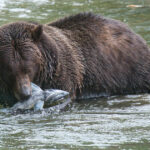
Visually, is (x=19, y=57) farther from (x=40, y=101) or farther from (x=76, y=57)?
(x=76, y=57)

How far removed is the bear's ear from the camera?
8.27 meters

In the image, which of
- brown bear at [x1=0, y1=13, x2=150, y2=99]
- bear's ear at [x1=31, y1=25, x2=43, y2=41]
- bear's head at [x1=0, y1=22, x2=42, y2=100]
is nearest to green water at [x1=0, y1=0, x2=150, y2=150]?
brown bear at [x1=0, y1=13, x2=150, y2=99]

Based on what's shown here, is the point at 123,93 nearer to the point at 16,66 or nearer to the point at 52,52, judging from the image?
the point at 52,52

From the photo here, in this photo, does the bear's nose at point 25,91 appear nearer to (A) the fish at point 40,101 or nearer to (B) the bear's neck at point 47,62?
(A) the fish at point 40,101

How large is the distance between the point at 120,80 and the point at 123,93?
0.95 feet

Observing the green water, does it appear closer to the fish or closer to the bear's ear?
the fish

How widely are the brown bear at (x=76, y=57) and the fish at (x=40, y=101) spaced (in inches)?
7.9

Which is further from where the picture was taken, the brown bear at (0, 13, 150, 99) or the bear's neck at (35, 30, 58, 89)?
the bear's neck at (35, 30, 58, 89)

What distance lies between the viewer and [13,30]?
823cm

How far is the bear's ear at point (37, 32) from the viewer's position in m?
8.27

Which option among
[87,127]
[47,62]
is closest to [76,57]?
[47,62]

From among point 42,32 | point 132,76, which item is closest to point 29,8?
point 132,76

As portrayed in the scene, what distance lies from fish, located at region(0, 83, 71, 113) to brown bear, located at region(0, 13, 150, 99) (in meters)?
0.20

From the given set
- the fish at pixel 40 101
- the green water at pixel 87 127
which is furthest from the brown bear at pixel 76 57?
the green water at pixel 87 127
